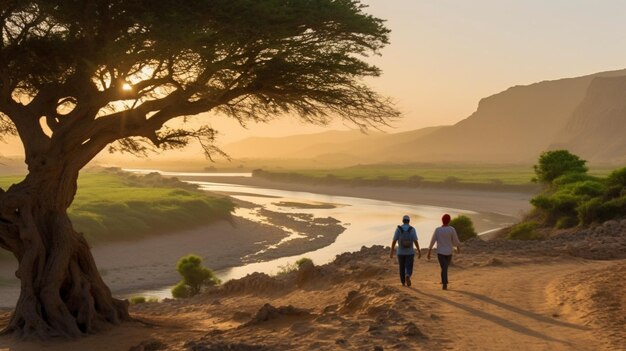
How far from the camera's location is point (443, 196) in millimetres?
87250

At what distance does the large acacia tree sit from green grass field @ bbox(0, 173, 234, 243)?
25.4 m

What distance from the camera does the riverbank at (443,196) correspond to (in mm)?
72812

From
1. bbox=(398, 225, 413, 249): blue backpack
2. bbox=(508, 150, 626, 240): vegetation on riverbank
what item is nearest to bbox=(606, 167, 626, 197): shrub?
bbox=(508, 150, 626, 240): vegetation on riverbank

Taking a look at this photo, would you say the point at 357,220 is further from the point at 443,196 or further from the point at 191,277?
the point at 191,277

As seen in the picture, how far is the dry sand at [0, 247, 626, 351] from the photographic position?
10969 mm

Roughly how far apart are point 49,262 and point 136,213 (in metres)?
34.0

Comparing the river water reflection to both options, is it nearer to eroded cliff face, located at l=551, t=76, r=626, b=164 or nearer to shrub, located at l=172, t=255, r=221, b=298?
shrub, located at l=172, t=255, r=221, b=298

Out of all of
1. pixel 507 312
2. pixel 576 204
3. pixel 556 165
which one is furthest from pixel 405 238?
pixel 556 165

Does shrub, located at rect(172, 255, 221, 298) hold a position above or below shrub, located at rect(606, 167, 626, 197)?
below

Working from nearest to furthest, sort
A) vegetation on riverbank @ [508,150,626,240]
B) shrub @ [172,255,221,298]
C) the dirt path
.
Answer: the dirt path → shrub @ [172,255,221,298] → vegetation on riverbank @ [508,150,626,240]

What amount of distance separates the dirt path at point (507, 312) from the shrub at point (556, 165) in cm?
2464

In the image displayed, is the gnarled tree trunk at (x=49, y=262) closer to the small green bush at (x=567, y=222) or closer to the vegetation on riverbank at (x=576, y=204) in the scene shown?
the vegetation on riverbank at (x=576, y=204)

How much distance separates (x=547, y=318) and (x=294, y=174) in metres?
115

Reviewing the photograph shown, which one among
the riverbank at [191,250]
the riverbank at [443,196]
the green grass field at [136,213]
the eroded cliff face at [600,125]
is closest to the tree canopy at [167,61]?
the riverbank at [191,250]
